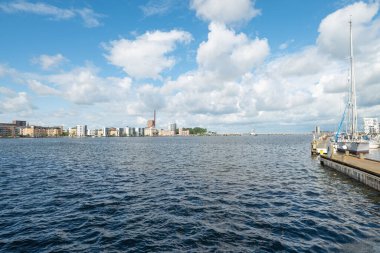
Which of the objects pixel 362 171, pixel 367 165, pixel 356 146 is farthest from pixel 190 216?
pixel 356 146

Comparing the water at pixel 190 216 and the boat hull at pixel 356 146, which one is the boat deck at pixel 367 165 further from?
the boat hull at pixel 356 146

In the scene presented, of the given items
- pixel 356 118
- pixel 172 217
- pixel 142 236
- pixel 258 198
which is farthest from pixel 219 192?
pixel 356 118

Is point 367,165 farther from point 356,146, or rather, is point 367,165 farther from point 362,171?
point 356,146

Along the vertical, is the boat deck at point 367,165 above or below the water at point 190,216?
above

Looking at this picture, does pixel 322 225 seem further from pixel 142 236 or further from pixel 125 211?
pixel 125 211

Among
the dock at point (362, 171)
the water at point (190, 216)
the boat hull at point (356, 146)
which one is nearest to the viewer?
the water at point (190, 216)

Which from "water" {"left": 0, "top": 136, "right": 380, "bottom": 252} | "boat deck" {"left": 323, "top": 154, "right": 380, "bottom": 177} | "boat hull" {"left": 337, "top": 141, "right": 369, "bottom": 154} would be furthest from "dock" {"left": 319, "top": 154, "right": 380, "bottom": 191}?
"boat hull" {"left": 337, "top": 141, "right": 369, "bottom": 154}

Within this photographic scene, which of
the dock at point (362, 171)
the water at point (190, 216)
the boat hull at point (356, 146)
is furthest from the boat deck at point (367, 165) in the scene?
the boat hull at point (356, 146)

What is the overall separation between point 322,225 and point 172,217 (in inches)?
425

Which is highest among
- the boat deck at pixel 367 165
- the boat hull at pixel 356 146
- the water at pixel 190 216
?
the boat hull at pixel 356 146

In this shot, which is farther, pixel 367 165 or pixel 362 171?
pixel 367 165

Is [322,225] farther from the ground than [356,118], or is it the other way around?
[356,118]

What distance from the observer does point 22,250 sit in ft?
49.1

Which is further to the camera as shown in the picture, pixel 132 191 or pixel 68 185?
pixel 68 185
